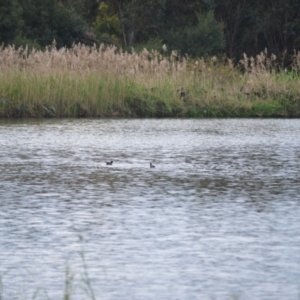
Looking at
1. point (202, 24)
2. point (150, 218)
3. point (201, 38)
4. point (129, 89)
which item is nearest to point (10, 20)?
point (201, 38)

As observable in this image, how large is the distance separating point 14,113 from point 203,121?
11.9 ft

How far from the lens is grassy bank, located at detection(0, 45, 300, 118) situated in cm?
1909

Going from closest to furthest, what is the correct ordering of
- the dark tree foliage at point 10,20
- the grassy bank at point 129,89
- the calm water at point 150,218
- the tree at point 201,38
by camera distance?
1. the calm water at point 150,218
2. the grassy bank at point 129,89
3. the dark tree foliage at point 10,20
4. the tree at point 201,38

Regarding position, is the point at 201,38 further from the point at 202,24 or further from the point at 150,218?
the point at 150,218

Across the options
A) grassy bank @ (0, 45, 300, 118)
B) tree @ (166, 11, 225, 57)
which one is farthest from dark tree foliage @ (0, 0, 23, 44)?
grassy bank @ (0, 45, 300, 118)

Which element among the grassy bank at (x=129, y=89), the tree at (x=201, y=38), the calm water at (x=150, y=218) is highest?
the tree at (x=201, y=38)

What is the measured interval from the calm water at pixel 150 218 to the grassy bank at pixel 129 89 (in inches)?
218

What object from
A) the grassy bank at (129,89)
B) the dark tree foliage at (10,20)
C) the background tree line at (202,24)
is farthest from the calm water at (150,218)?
the background tree line at (202,24)

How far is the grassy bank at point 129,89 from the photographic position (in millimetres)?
19094

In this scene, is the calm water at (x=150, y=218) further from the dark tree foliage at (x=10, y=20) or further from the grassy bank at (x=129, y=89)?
the dark tree foliage at (x=10, y=20)

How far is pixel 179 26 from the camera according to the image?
146ft

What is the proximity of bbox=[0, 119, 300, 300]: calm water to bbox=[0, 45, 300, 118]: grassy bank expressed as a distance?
18.1 ft

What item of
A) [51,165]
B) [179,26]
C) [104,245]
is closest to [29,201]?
[104,245]

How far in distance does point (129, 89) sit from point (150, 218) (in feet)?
41.9
